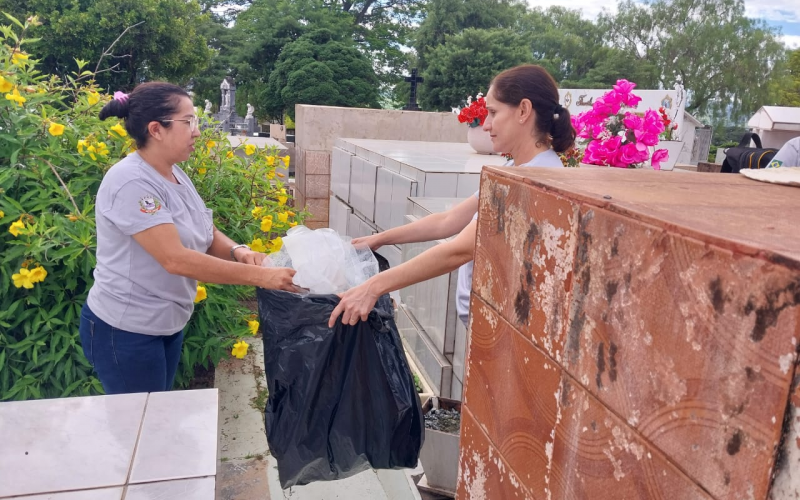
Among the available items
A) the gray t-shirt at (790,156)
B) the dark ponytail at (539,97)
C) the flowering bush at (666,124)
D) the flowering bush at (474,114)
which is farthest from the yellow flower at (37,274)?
the flowering bush at (474,114)

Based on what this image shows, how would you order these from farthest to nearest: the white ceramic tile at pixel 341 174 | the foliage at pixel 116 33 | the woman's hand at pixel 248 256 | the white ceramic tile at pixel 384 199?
the foliage at pixel 116 33
the white ceramic tile at pixel 341 174
the white ceramic tile at pixel 384 199
the woman's hand at pixel 248 256

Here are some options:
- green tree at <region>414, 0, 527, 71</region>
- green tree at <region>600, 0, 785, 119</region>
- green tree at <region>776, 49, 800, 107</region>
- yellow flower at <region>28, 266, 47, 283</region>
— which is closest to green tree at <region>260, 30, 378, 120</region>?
green tree at <region>414, 0, 527, 71</region>

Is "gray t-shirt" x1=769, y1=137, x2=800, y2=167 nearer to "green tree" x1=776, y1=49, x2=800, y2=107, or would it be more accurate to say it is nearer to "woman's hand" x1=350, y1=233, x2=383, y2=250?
"woman's hand" x1=350, y1=233, x2=383, y2=250

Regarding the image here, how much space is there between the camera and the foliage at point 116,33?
75.1 feet

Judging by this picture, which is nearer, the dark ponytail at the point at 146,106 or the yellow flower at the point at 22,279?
the dark ponytail at the point at 146,106

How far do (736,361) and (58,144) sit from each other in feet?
10.1

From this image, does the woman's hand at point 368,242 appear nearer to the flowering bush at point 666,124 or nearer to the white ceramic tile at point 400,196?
the white ceramic tile at point 400,196

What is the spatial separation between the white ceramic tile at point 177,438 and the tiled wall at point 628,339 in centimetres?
58

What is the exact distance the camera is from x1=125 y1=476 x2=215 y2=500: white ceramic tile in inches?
47.4

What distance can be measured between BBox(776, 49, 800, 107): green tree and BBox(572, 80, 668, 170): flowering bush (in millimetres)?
36040

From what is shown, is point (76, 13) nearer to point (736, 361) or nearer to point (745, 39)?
point (736, 361)

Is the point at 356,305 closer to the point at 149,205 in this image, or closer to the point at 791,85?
the point at 149,205

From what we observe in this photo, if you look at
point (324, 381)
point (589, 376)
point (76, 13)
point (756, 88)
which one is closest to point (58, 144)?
point (324, 381)

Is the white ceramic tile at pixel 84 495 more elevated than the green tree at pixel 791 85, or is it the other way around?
the green tree at pixel 791 85
